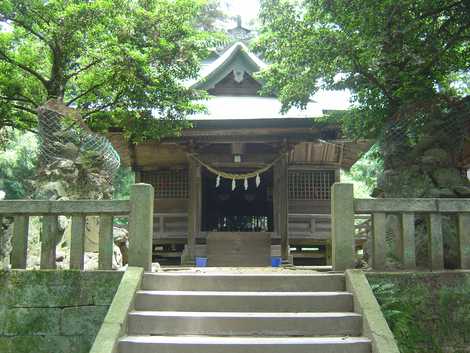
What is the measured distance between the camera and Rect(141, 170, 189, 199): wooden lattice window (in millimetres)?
14805

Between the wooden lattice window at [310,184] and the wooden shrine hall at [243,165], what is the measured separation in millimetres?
33

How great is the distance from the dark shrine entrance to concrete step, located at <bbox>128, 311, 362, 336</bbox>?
13.4 metres

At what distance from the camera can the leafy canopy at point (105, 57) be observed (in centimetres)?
809

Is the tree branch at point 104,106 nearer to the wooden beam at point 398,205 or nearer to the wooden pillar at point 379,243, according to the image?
the wooden beam at point 398,205

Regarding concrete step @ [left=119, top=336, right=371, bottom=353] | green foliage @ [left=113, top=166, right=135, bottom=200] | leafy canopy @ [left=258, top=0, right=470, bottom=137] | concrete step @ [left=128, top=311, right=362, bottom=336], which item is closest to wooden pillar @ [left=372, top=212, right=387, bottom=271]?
concrete step @ [left=128, top=311, right=362, bottom=336]

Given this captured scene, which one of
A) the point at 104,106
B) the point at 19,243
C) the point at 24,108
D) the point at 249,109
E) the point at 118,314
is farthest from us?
the point at 249,109

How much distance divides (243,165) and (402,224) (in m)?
8.82

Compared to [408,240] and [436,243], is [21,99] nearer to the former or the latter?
[408,240]

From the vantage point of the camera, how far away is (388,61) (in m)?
6.86

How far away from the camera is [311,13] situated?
7883 mm

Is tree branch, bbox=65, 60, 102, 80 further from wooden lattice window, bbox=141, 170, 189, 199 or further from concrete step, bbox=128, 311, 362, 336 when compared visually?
wooden lattice window, bbox=141, 170, 189, 199

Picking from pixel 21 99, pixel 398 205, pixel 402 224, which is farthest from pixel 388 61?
pixel 21 99

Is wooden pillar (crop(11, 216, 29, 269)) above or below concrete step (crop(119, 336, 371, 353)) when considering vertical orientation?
above

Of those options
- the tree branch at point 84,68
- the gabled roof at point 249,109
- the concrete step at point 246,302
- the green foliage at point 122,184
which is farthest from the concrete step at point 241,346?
the green foliage at point 122,184
